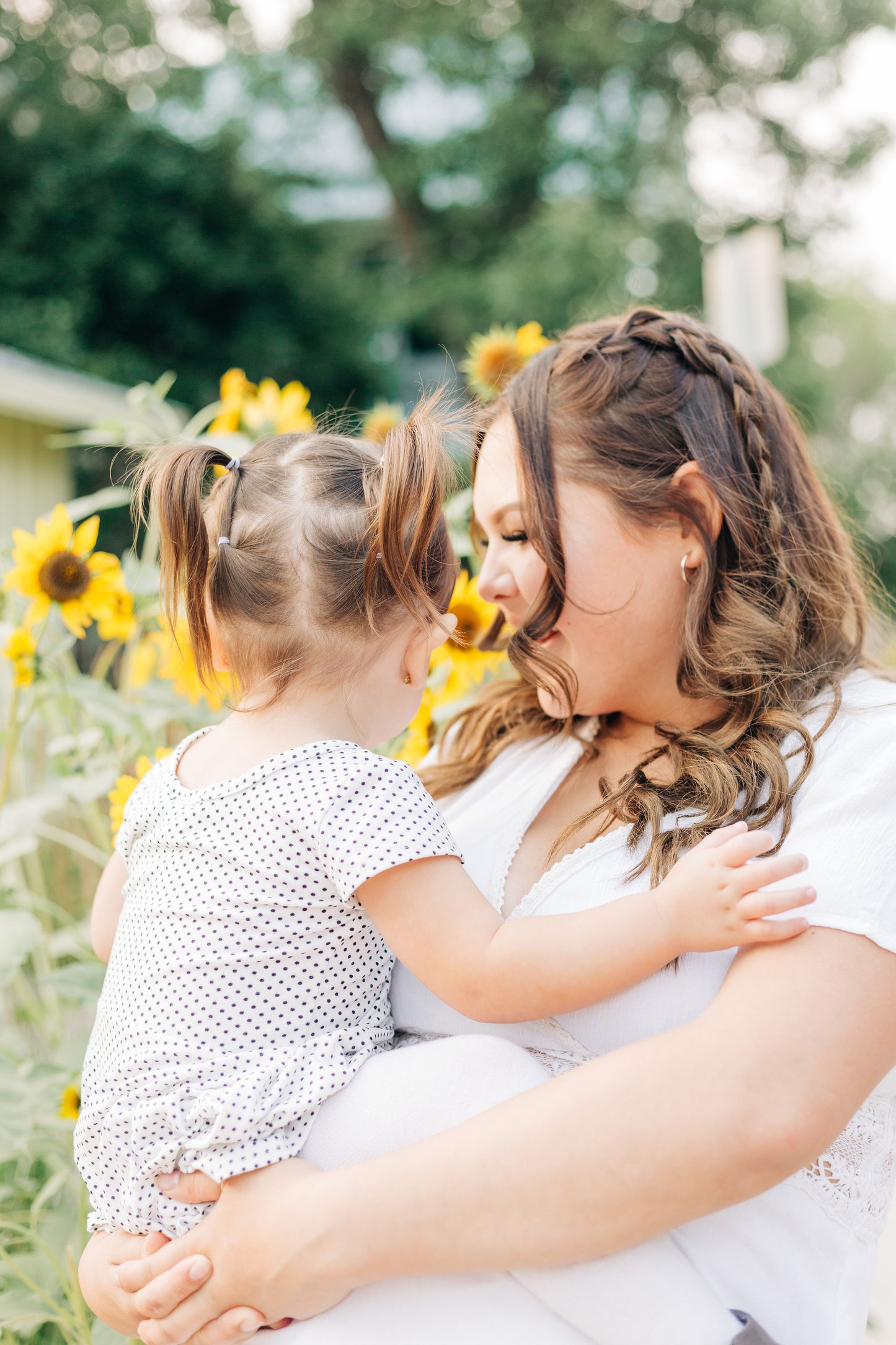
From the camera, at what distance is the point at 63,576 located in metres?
1.59

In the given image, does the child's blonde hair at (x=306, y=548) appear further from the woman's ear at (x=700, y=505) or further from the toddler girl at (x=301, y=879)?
the woman's ear at (x=700, y=505)

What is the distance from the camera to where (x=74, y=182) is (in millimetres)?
11242

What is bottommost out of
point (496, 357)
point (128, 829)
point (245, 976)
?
point (245, 976)

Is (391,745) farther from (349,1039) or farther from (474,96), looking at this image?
(474,96)

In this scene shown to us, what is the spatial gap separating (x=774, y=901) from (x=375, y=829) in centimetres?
36

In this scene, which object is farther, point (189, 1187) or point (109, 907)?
point (109, 907)

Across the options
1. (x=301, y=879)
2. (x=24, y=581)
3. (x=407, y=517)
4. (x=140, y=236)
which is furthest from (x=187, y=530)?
(x=140, y=236)

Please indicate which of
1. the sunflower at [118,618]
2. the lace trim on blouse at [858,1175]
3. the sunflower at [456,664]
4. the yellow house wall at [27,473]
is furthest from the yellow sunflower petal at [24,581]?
the yellow house wall at [27,473]

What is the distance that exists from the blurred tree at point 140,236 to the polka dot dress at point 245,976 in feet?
35.2

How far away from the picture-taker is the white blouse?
98 cm

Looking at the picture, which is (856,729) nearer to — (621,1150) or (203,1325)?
(621,1150)

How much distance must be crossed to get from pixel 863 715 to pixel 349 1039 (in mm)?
640

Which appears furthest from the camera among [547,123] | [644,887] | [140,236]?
[547,123]

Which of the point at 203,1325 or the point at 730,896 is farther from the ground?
the point at 730,896
